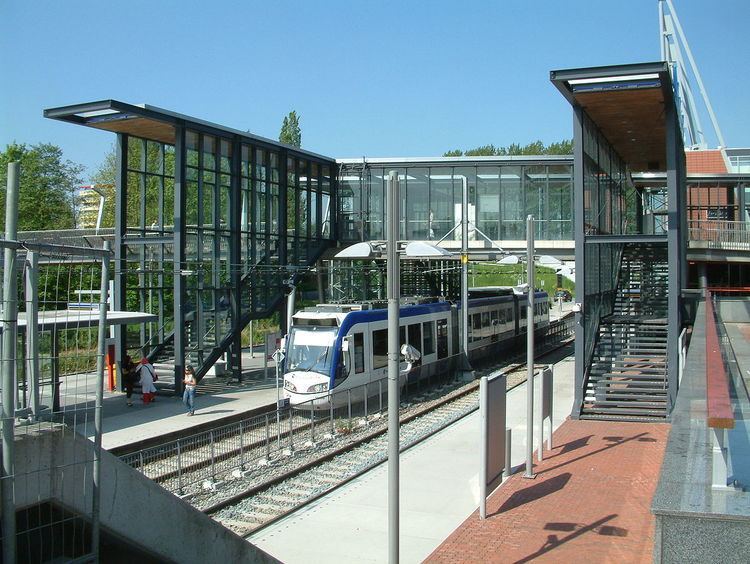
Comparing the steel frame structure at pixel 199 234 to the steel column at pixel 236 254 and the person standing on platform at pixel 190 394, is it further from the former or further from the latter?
the person standing on platform at pixel 190 394

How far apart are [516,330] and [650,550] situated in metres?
27.2

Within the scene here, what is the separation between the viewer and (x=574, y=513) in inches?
460

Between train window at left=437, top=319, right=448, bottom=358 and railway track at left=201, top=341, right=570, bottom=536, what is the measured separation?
458 centimetres

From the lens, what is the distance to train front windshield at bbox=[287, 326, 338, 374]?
20250 mm

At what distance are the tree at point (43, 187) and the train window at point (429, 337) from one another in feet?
103

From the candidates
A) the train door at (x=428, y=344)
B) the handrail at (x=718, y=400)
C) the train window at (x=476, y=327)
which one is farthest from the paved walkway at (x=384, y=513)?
the train window at (x=476, y=327)

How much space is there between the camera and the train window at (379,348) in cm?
2177

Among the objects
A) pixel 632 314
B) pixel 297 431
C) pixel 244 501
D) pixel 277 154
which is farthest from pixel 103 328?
pixel 277 154

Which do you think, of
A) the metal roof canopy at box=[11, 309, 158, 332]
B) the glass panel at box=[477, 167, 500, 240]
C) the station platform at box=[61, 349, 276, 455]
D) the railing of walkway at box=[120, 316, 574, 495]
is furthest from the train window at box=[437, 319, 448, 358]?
the metal roof canopy at box=[11, 309, 158, 332]

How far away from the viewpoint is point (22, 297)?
5.27 metres

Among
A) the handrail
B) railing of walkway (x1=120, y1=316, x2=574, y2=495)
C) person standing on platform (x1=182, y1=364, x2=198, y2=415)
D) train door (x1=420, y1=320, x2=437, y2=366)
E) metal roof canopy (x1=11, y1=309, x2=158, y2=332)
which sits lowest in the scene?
railing of walkway (x1=120, y1=316, x2=574, y2=495)

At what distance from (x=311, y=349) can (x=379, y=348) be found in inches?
92.5

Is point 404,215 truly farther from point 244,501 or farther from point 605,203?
point 244,501

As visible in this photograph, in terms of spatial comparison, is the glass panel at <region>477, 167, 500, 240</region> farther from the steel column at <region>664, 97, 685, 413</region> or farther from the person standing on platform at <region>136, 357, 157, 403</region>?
the person standing on platform at <region>136, 357, 157, 403</region>
